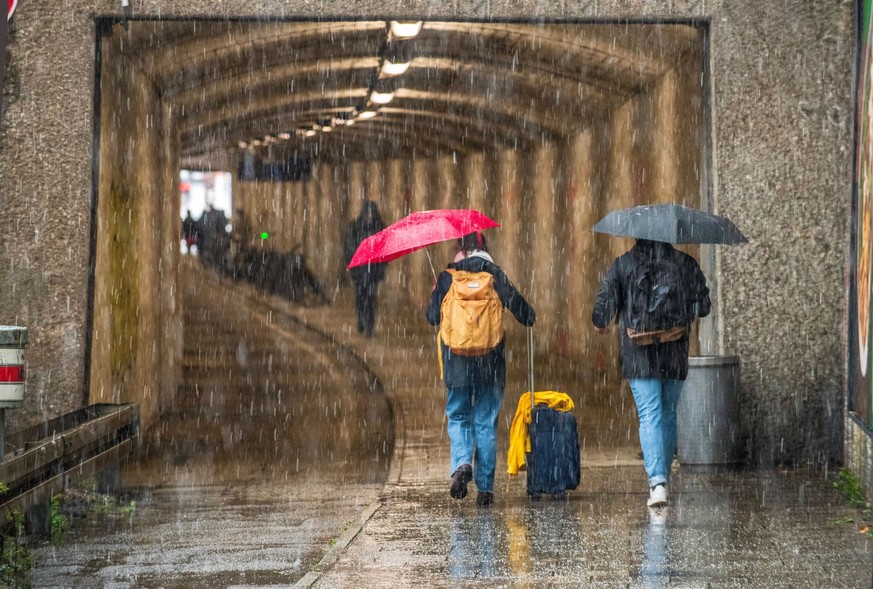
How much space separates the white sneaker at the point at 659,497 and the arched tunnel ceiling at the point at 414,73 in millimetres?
3947

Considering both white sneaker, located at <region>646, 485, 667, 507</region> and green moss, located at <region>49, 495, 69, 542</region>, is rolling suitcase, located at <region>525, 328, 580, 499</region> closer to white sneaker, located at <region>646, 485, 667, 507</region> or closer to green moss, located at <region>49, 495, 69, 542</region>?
white sneaker, located at <region>646, 485, 667, 507</region>

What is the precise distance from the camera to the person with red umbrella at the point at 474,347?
7312 mm

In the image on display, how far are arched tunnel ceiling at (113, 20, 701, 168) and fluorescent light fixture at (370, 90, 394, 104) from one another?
0.16 m

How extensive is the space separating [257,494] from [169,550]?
7.71 ft

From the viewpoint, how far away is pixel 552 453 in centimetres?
761

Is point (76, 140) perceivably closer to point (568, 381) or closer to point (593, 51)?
point (593, 51)

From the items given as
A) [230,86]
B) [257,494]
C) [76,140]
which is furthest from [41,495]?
[230,86]

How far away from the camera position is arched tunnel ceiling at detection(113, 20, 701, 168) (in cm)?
1205

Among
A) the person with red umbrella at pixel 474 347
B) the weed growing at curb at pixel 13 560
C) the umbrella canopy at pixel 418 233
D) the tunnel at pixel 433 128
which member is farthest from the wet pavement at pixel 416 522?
the umbrella canopy at pixel 418 233

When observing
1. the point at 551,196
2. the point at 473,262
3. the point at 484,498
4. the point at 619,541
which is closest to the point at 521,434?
the point at 484,498

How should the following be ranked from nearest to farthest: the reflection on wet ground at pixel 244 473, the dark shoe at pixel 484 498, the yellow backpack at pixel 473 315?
1. the reflection on wet ground at pixel 244 473
2. the yellow backpack at pixel 473 315
3. the dark shoe at pixel 484 498

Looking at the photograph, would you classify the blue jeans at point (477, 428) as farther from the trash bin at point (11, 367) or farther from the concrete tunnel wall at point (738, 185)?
the trash bin at point (11, 367)

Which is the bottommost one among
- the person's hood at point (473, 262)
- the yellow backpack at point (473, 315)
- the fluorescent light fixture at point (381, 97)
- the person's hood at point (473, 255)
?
the yellow backpack at point (473, 315)

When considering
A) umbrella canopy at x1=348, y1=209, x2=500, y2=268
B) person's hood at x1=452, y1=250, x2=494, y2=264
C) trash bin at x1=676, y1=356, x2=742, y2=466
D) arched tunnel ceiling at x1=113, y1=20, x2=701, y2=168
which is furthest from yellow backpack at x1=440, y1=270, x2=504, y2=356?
arched tunnel ceiling at x1=113, y1=20, x2=701, y2=168
